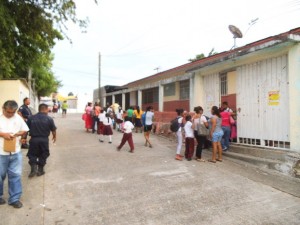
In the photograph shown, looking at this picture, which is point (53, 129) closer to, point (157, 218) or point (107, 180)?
point (107, 180)

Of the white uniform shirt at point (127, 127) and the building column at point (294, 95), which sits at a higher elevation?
the building column at point (294, 95)

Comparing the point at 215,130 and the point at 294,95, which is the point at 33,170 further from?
the point at 294,95

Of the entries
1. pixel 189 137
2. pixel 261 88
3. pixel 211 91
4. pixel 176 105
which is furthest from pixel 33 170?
pixel 176 105

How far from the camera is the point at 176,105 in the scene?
14914 millimetres

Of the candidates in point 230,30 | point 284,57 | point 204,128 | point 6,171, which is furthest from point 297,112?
point 6,171

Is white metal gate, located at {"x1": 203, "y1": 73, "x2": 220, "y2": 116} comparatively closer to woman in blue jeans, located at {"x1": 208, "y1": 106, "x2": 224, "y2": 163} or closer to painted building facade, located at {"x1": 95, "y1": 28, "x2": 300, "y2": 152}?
painted building facade, located at {"x1": 95, "y1": 28, "x2": 300, "y2": 152}

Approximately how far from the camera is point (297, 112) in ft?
21.6

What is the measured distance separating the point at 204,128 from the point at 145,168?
207 cm

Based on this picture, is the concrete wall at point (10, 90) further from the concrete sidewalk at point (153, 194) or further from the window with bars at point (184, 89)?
the window with bars at point (184, 89)

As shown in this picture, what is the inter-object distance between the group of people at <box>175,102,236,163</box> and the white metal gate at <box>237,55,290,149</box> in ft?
1.50

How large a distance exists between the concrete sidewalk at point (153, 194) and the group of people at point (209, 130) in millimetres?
382

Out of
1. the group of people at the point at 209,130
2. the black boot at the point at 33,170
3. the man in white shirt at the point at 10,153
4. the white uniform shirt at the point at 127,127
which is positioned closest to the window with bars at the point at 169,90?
the white uniform shirt at the point at 127,127

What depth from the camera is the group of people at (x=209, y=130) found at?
25.3 ft

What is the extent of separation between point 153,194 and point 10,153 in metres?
2.67
